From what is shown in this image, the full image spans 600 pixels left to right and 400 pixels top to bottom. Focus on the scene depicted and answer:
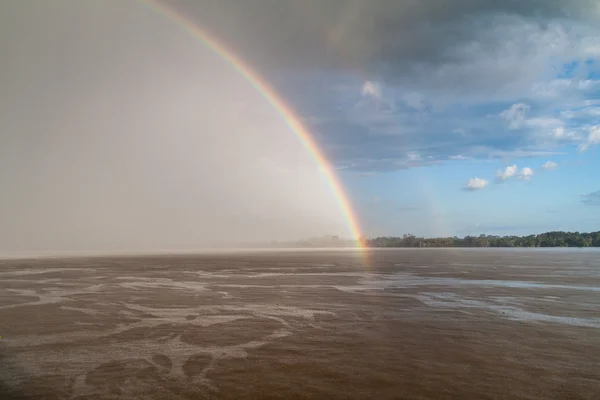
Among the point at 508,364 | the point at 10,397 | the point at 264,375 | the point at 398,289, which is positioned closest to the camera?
the point at 10,397

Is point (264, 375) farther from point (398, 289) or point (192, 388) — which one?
point (398, 289)

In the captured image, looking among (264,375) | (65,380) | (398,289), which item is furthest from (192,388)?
(398,289)

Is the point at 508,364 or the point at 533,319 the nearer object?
the point at 508,364

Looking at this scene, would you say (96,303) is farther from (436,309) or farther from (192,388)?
(436,309)

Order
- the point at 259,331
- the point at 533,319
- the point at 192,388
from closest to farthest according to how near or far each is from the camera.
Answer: the point at 192,388 → the point at 259,331 → the point at 533,319

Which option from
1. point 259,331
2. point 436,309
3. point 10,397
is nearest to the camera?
point 10,397

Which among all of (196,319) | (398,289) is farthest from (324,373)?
(398,289)

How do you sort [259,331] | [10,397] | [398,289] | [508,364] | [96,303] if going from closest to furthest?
1. [10,397]
2. [508,364]
3. [259,331]
4. [96,303]
5. [398,289]

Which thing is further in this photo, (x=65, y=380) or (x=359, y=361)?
(x=359, y=361)

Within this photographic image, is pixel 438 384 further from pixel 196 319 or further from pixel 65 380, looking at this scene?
pixel 196 319
